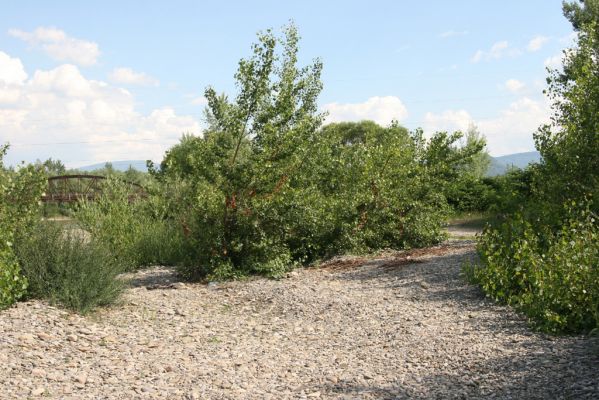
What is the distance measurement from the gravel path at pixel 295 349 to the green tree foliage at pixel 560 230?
0.32 meters

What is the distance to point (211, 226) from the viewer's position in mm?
9477

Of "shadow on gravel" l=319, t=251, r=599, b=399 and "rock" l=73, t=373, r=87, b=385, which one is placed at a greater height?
"rock" l=73, t=373, r=87, b=385

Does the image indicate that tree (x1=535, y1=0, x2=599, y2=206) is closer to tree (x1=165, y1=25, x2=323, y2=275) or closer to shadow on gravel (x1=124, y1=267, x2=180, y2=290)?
tree (x1=165, y1=25, x2=323, y2=275)

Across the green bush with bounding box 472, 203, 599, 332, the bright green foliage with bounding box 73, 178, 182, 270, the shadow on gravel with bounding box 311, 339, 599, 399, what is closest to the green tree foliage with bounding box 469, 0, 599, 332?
the green bush with bounding box 472, 203, 599, 332

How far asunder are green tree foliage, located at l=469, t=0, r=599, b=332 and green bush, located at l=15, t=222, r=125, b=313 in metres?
4.31

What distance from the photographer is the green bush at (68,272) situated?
262 inches

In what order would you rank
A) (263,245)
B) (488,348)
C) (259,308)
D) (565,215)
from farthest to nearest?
1. (263,245)
2. (565,215)
3. (259,308)
4. (488,348)

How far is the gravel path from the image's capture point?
4.41 m

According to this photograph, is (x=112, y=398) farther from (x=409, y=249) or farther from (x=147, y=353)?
(x=409, y=249)

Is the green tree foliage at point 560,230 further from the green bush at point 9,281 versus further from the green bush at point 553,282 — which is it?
the green bush at point 9,281

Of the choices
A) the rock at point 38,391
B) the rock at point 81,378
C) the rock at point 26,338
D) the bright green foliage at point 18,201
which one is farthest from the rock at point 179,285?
the rock at point 38,391

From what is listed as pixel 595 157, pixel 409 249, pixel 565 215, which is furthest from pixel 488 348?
pixel 409 249

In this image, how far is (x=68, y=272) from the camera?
22.1 feet

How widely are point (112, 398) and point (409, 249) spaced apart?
884 centimetres
